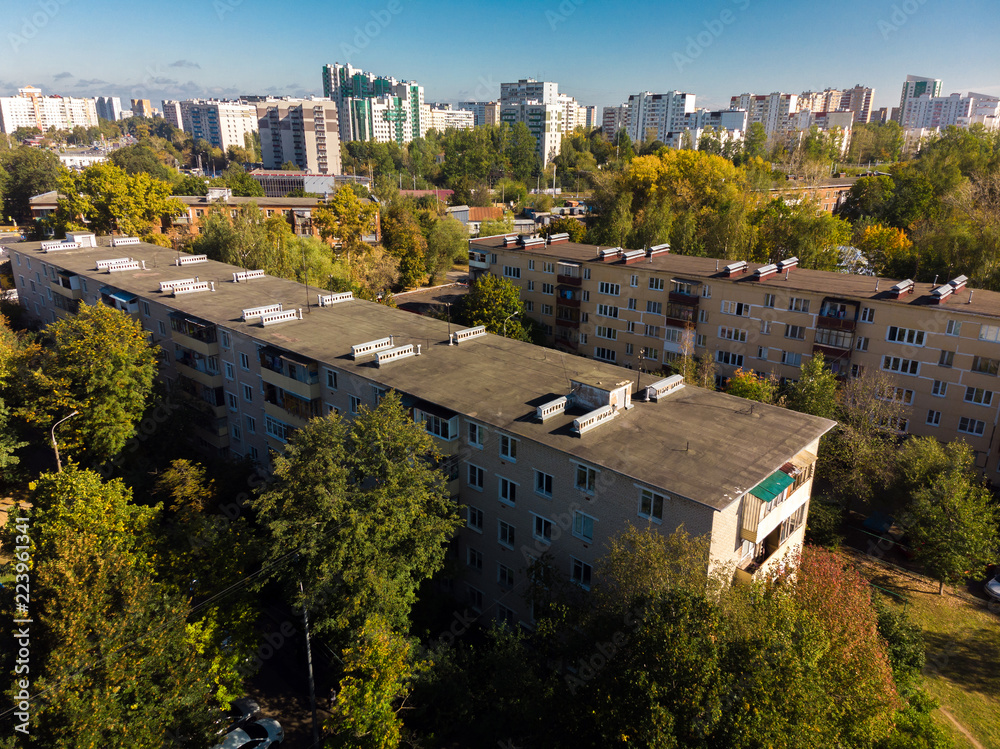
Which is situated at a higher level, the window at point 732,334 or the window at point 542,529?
the window at point 732,334

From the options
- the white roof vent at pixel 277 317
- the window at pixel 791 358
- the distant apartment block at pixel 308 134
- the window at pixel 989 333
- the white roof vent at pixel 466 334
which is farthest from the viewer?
the distant apartment block at pixel 308 134

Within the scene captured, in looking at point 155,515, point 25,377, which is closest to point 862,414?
point 155,515

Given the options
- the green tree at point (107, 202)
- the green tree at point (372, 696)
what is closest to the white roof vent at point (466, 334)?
the green tree at point (372, 696)

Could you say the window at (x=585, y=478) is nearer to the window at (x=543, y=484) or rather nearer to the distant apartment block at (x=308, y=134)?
the window at (x=543, y=484)

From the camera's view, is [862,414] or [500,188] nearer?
[862,414]

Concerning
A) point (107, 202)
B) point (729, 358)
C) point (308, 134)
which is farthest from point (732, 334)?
point (308, 134)

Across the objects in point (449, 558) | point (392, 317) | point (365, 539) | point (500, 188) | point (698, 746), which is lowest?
point (449, 558)

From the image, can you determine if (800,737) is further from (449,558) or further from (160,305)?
(160,305)
